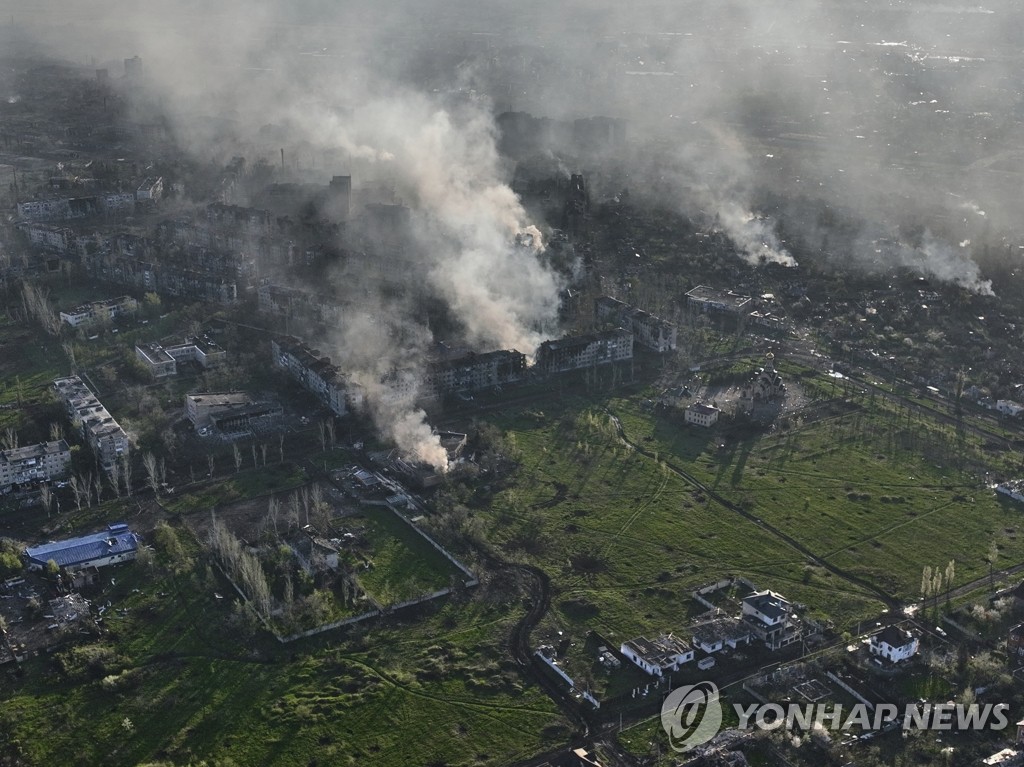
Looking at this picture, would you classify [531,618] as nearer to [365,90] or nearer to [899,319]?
[899,319]

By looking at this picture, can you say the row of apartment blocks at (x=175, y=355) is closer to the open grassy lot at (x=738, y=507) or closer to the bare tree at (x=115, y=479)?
the bare tree at (x=115, y=479)

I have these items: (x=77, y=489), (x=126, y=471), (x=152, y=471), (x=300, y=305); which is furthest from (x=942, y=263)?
(x=77, y=489)

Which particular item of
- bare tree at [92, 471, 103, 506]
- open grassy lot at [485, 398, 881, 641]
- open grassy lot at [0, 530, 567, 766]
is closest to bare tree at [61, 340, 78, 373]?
bare tree at [92, 471, 103, 506]

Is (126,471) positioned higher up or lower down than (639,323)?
lower down

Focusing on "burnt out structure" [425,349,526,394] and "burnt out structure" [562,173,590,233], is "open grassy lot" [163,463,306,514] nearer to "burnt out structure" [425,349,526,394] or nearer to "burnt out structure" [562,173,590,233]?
"burnt out structure" [425,349,526,394]

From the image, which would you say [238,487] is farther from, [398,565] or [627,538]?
[627,538]

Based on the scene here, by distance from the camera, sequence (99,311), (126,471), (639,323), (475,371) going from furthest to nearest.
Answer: (639,323) → (99,311) → (475,371) → (126,471)
